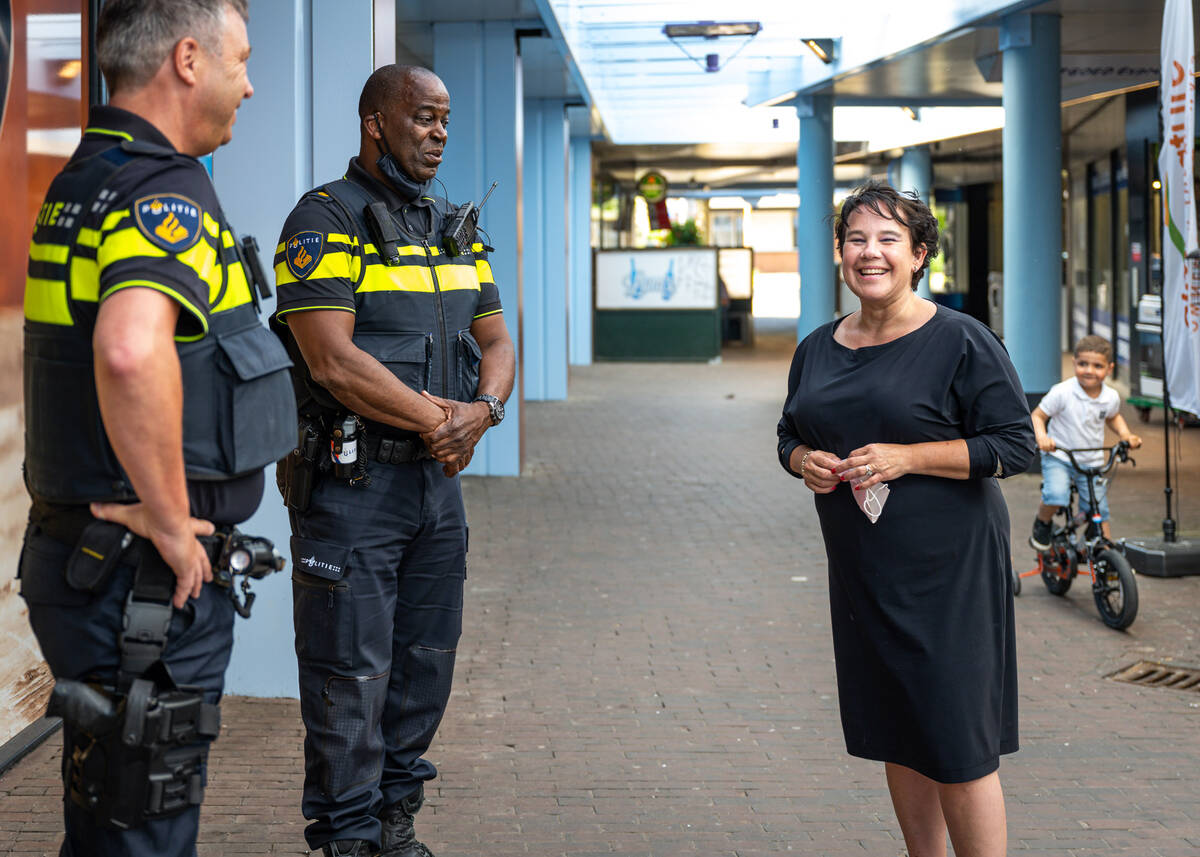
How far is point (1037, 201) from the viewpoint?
11.6 m

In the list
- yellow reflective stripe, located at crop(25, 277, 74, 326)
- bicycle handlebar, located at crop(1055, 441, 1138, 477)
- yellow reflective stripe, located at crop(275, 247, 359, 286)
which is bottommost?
bicycle handlebar, located at crop(1055, 441, 1138, 477)

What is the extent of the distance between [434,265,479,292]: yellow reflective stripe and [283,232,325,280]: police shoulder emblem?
34 cm

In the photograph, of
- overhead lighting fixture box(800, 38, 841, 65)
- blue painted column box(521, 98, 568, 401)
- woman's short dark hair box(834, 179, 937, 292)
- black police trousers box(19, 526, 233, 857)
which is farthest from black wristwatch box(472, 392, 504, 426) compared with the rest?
overhead lighting fixture box(800, 38, 841, 65)

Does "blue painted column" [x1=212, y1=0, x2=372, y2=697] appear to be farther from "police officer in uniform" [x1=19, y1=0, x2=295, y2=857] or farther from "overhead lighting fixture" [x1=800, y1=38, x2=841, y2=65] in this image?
"overhead lighting fixture" [x1=800, y1=38, x2=841, y2=65]

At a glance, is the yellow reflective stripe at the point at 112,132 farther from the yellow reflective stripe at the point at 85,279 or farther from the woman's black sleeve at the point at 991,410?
the woman's black sleeve at the point at 991,410

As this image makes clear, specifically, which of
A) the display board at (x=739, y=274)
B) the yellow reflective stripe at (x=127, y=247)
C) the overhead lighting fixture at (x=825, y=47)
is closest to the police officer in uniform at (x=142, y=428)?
the yellow reflective stripe at (x=127, y=247)

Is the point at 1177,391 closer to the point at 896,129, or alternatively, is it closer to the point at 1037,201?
the point at 1037,201

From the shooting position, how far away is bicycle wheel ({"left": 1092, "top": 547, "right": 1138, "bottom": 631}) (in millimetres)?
6566

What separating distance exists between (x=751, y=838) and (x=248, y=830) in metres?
1.48

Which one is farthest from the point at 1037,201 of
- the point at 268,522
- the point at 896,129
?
the point at 896,129

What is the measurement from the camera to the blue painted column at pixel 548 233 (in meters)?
16.8

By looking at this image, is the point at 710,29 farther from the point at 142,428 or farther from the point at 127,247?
the point at 142,428

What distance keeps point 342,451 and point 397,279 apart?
0.46m

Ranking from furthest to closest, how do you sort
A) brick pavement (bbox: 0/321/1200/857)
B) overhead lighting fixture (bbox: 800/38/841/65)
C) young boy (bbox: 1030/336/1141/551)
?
overhead lighting fixture (bbox: 800/38/841/65)
young boy (bbox: 1030/336/1141/551)
brick pavement (bbox: 0/321/1200/857)
